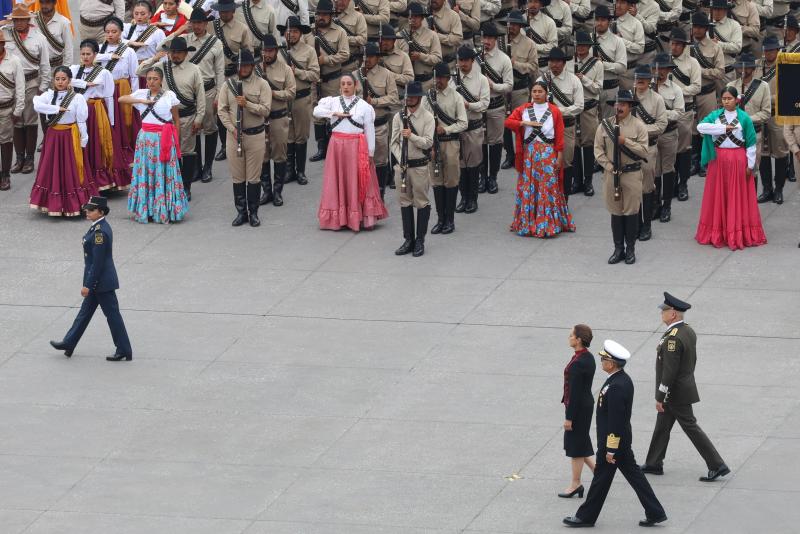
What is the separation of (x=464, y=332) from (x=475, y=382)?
1.27 metres

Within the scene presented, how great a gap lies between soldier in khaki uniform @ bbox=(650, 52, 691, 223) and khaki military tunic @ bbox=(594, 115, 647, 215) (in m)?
0.97

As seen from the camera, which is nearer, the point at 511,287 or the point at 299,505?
the point at 299,505

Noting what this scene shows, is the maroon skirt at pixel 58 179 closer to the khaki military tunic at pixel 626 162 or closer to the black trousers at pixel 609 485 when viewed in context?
the khaki military tunic at pixel 626 162

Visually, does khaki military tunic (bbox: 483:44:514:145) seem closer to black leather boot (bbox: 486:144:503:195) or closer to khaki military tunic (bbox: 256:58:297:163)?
black leather boot (bbox: 486:144:503:195)

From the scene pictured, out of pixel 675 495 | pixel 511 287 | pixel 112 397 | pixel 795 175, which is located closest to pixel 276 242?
pixel 511 287

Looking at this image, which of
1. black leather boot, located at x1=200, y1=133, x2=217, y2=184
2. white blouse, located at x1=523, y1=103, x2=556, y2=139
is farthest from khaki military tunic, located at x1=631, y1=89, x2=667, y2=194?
black leather boot, located at x1=200, y1=133, x2=217, y2=184

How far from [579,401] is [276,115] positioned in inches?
332

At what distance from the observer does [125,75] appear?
22984 millimetres

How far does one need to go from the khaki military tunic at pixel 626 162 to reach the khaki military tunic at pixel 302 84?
4041mm

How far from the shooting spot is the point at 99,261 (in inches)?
698

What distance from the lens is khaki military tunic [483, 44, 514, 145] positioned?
22.1 m

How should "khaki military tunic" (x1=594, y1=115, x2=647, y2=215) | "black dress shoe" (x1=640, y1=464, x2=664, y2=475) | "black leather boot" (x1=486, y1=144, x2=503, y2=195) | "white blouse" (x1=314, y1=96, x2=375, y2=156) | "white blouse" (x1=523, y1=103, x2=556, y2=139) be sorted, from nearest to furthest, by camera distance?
"black dress shoe" (x1=640, y1=464, x2=664, y2=475)
"khaki military tunic" (x1=594, y1=115, x2=647, y2=215)
"white blouse" (x1=523, y1=103, x2=556, y2=139)
"white blouse" (x1=314, y1=96, x2=375, y2=156)
"black leather boot" (x1=486, y1=144, x2=503, y2=195)

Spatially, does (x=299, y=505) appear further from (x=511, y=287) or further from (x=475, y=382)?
(x=511, y=287)

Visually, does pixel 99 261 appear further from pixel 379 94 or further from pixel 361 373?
pixel 379 94
